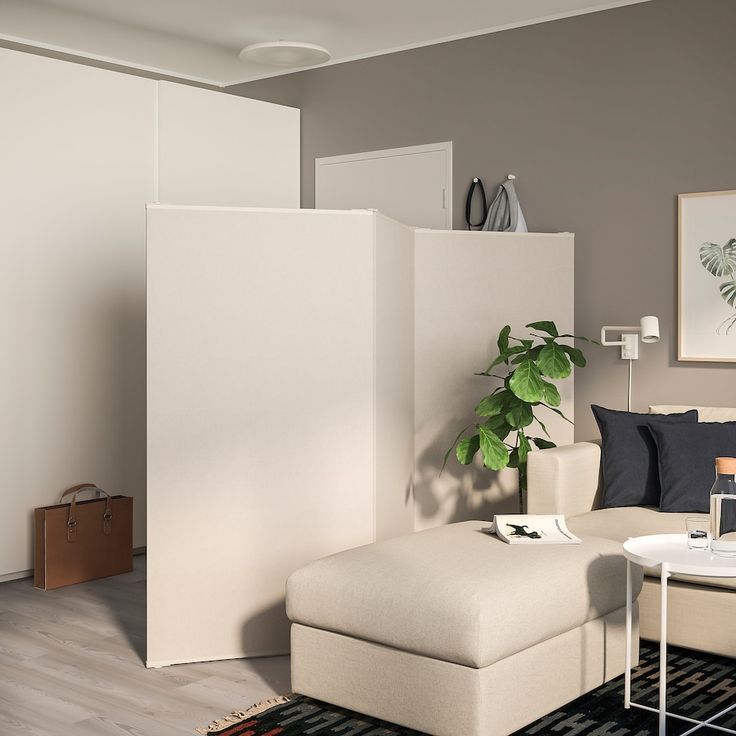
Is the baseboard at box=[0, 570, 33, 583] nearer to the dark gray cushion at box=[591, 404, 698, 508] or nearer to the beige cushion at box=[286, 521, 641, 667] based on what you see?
the beige cushion at box=[286, 521, 641, 667]

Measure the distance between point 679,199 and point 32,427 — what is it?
3.27m

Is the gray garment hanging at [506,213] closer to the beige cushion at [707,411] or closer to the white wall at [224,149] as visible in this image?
the beige cushion at [707,411]

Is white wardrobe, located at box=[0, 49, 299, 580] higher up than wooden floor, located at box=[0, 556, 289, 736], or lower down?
higher up

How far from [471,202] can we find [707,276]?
4.36ft

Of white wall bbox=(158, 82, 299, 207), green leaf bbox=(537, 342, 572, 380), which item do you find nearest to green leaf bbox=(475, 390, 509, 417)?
green leaf bbox=(537, 342, 572, 380)

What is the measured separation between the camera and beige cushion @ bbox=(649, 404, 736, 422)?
4.34 m

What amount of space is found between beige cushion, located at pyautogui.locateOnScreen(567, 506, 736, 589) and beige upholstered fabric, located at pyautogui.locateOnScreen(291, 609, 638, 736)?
427 millimetres

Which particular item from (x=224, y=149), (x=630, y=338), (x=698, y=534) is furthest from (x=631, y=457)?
(x=224, y=149)

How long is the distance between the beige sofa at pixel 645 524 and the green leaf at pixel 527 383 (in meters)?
0.24

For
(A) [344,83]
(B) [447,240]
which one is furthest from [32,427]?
(A) [344,83]

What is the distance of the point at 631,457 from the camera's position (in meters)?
4.19

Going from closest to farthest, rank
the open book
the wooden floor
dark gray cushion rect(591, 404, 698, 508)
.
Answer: the wooden floor
the open book
dark gray cushion rect(591, 404, 698, 508)

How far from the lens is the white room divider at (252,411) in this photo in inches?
142

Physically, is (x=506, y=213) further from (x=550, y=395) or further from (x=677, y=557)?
(x=677, y=557)
